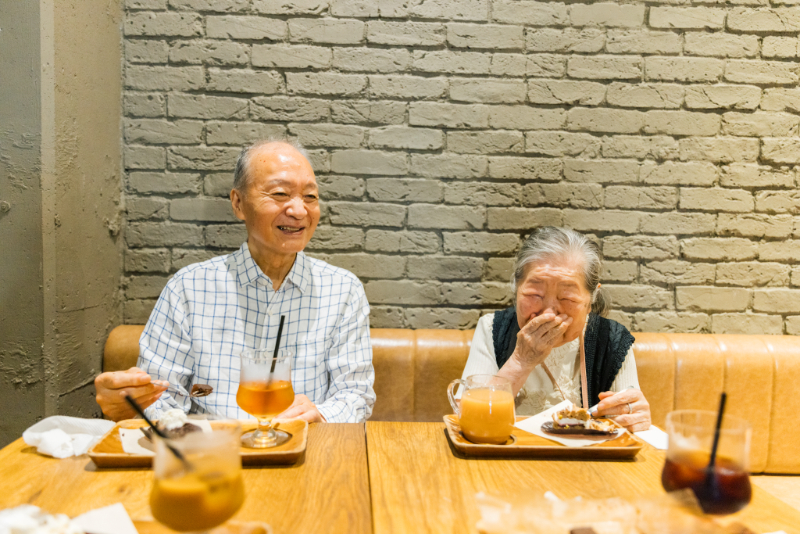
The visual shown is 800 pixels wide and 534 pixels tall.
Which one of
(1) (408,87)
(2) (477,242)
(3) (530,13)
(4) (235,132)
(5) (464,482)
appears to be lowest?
(5) (464,482)

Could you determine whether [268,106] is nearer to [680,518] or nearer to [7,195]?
[7,195]

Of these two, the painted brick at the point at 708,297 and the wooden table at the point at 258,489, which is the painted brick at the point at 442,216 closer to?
the painted brick at the point at 708,297

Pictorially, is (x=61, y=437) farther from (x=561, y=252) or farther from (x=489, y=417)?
(x=561, y=252)

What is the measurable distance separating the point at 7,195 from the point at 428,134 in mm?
1540

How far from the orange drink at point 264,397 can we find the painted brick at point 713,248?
1951 millimetres

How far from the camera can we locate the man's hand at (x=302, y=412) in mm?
1401

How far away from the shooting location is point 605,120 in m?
2.35

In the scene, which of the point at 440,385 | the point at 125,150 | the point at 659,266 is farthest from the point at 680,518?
the point at 125,150

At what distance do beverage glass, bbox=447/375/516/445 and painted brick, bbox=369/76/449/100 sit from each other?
1470 mm

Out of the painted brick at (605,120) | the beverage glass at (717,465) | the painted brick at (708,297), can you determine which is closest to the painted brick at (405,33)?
the painted brick at (605,120)

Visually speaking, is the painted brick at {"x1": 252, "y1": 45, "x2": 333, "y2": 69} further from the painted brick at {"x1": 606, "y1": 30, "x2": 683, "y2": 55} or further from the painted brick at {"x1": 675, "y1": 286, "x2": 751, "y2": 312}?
the painted brick at {"x1": 675, "y1": 286, "x2": 751, "y2": 312}

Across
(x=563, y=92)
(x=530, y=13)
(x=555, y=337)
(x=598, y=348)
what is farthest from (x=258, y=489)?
(x=530, y=13)

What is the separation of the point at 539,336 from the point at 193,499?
115 centimetres

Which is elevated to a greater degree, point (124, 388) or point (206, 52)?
point (206, 52)
